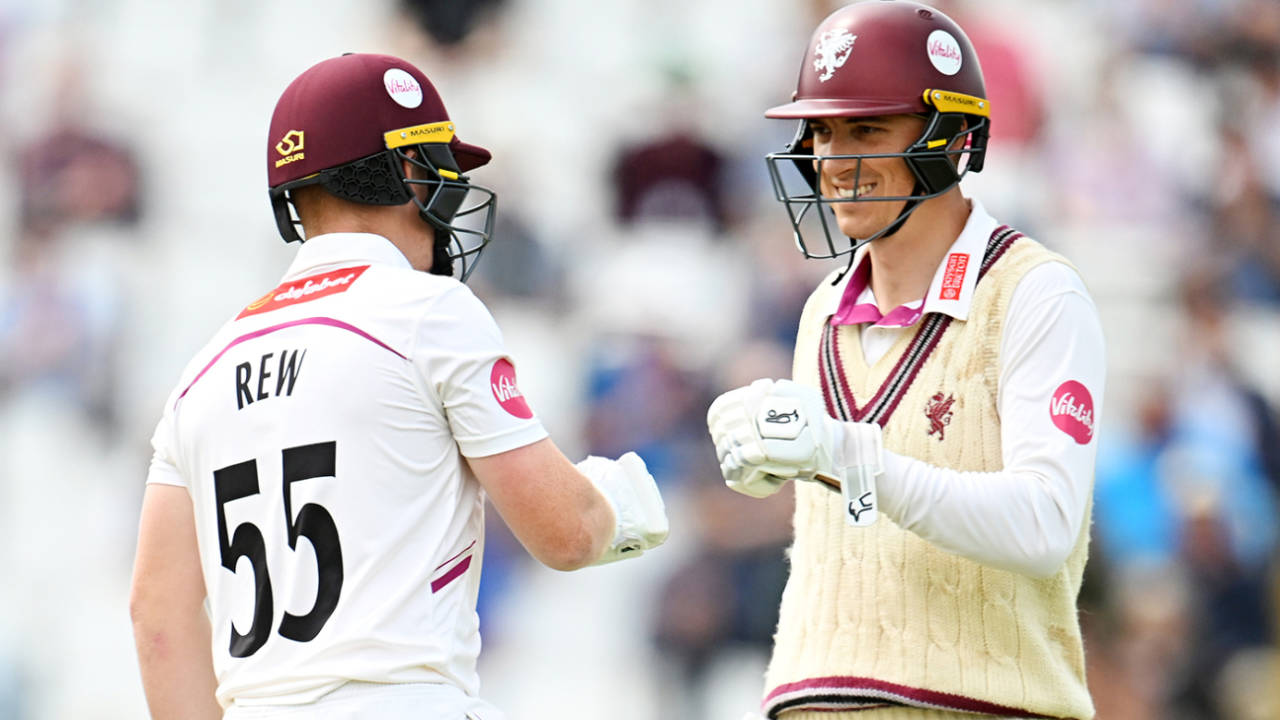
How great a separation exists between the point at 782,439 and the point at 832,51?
964mm

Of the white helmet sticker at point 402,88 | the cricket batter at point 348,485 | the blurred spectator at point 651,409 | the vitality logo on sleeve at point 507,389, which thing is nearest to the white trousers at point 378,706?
the cricket batter at point 348,485

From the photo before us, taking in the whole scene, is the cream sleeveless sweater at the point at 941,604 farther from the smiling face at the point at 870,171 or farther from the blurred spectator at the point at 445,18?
the blurred spectator at the point at 445,18

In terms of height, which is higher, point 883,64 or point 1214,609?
point 883,64

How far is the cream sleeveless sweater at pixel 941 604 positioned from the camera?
2.98m

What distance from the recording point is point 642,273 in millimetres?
8148

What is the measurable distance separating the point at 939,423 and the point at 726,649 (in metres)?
4.24

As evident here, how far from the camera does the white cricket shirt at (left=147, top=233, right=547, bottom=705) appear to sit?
2812 mm

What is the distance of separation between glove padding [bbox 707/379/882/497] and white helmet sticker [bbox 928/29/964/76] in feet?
2.72

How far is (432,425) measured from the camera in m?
2.88

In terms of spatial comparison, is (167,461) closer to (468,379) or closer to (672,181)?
(468,379)

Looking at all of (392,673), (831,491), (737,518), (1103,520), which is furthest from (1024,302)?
(1103,520)

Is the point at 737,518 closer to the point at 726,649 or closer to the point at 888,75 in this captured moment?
the point at 726,649

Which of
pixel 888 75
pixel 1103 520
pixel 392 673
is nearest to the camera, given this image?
pixel 392 673

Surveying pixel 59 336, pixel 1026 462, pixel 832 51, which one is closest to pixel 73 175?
pixel 59 336
